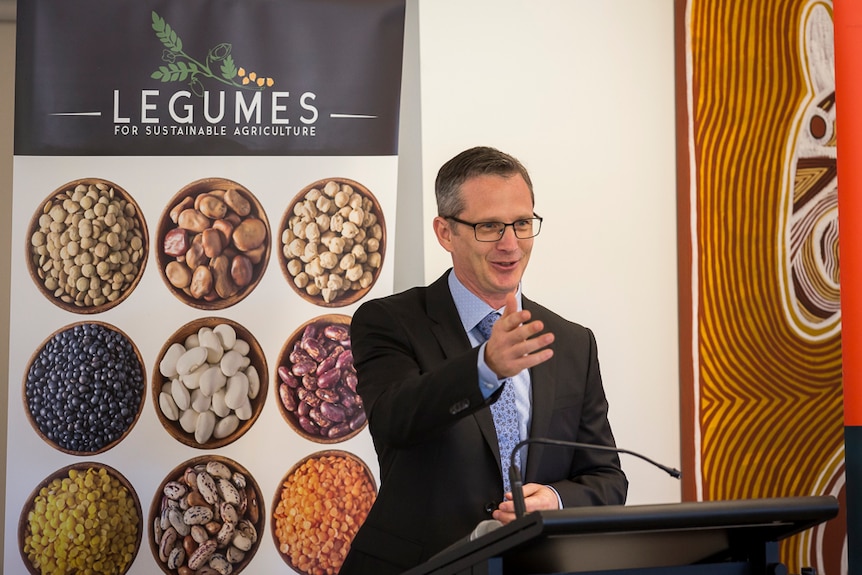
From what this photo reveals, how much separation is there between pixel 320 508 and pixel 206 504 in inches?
13.4

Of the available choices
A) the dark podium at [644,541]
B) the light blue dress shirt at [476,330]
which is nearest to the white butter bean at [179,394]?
the light blue dress shirt at [476,330]

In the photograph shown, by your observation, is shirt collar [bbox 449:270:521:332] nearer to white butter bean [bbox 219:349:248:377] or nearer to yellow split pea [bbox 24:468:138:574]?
white butter bean [bbox 219:349:248:377]

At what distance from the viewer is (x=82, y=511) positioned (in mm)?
2961

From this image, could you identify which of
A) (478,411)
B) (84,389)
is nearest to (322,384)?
(84,389)

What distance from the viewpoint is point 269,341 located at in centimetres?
307

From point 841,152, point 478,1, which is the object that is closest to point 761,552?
point 841,152

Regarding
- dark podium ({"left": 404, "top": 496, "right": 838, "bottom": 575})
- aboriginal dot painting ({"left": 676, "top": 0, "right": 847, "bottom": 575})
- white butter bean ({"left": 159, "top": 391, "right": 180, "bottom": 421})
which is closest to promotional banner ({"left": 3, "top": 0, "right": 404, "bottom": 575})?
white butter bean ({"left": 159, "top": 391, "right": 180, "bottom": 421})

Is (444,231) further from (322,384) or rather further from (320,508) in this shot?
(320,508)

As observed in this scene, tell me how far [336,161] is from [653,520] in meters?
2.06

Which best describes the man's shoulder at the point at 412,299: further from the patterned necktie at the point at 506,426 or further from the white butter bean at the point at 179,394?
the white butter bean at the point at 179,394

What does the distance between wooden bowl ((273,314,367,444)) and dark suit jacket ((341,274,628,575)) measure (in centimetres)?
94

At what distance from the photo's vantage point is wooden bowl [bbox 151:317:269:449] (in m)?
3.01

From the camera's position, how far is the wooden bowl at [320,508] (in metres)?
3.02

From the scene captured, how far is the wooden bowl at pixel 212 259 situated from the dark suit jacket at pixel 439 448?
3.25 feet
